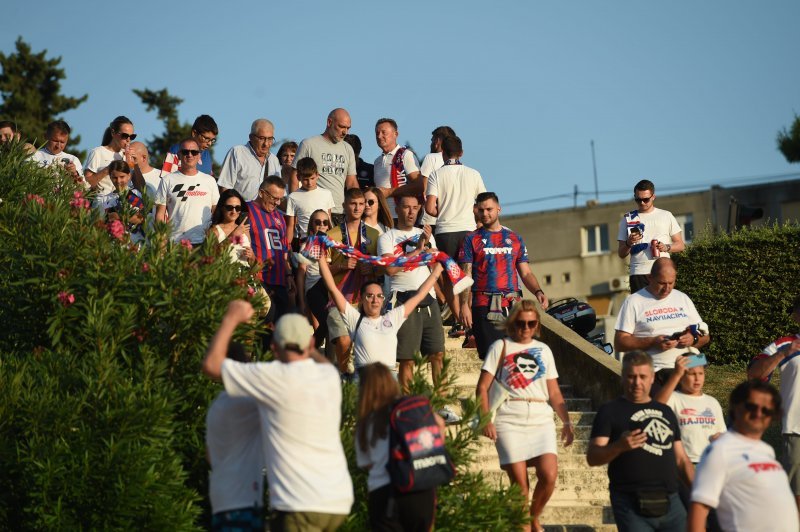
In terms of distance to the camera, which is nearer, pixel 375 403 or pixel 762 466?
pixel 762 466

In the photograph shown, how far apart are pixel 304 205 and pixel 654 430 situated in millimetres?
5936

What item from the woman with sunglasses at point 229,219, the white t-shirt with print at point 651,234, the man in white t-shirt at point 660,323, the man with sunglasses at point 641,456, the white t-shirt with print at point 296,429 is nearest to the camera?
the white t-shirt with print at point 296,429

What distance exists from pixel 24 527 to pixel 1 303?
192 centimetres

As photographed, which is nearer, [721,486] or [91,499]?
[721,486]

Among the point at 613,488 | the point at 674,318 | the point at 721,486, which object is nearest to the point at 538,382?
the point at 613,488

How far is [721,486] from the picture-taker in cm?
643

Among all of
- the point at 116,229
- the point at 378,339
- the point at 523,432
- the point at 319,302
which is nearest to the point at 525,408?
the point at 523,432

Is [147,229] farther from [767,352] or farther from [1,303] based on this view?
[767,352]

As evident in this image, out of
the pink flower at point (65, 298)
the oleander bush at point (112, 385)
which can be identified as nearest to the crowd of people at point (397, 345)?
the oleander bush at point (112, 385)

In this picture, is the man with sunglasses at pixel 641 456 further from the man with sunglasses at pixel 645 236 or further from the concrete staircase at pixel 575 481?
the man with sunglasses at pixel 645 236

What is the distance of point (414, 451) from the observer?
685 cm

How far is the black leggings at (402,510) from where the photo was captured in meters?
6.93

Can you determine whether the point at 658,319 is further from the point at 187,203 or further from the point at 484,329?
the point at 187,203

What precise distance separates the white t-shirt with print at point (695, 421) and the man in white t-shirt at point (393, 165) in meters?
6.00
